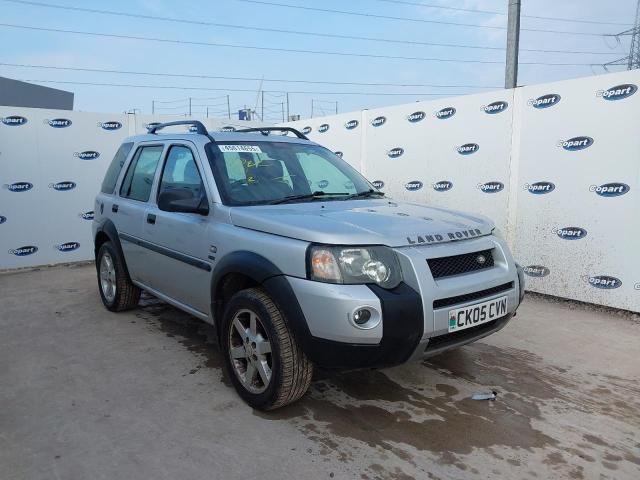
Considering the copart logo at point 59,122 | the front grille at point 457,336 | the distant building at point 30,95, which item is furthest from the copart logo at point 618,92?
the distant building at point 30,95

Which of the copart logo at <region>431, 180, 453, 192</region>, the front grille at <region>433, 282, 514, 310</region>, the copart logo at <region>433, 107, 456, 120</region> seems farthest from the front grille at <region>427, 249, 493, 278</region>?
the copart logo at <region>433, 107, 456, 120</region>

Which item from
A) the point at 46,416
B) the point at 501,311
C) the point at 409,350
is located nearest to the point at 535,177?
the point at 501,311

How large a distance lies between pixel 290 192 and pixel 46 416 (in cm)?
212

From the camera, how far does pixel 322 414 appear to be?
121 inches

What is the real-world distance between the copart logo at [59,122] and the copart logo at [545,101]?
674cm

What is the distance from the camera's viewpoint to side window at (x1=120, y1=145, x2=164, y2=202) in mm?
4395

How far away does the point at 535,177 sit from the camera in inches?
230

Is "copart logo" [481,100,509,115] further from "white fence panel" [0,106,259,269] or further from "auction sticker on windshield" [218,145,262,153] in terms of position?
"white fence panel" [0,106,259,269]

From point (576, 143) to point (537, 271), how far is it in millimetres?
1505

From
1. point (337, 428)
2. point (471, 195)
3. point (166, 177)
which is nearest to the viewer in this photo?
point (337, 428)

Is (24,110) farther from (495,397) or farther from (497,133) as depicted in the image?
(495,397)

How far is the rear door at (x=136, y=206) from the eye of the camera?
437cm

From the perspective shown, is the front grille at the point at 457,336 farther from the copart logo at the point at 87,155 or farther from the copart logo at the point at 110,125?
the copart logo at the point at 110,125

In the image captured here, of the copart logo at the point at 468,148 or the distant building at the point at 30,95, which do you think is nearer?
the copart logo at the point at 468,148
